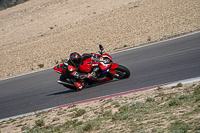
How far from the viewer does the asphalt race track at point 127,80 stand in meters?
9.70

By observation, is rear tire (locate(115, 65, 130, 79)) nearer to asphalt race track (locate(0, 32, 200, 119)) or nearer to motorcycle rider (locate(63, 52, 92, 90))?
asphalt race track (locate(0, 32, 200, 119))

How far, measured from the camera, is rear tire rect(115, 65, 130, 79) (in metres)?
10.4

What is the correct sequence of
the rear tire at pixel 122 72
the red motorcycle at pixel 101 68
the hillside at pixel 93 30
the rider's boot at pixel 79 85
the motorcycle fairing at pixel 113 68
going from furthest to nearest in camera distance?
the hillside at pixel 93 30, the rider's boot at pixel 79 85, the rear tire at pixel 122 72, the motorcycle fairing at pixel 113 68, the red motorcycle at pixel 101 68

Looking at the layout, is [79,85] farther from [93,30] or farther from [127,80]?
[93,30]

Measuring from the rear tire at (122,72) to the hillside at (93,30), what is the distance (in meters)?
7.26

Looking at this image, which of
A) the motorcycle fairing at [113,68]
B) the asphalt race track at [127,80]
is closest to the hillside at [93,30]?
the asphalt race track at [127,80]

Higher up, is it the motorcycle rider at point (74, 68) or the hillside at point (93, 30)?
the hillside at point (93, 30)

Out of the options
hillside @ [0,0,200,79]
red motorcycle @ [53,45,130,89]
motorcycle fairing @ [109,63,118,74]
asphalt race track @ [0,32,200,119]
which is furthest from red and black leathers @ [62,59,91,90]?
hillside @ [0,0,200,79]

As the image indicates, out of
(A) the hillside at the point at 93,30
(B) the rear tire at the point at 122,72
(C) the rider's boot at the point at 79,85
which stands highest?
(A) the hillside at the point at 93,30

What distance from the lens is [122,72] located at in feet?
34.4

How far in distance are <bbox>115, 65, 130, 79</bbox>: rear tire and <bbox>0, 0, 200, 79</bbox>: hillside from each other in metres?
7.26

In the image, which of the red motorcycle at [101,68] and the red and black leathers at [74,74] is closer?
the red motorcycle at [101,68]

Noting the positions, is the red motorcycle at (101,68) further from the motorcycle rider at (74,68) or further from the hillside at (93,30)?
the hillside at (93,30)

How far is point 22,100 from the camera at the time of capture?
11.2 metres
